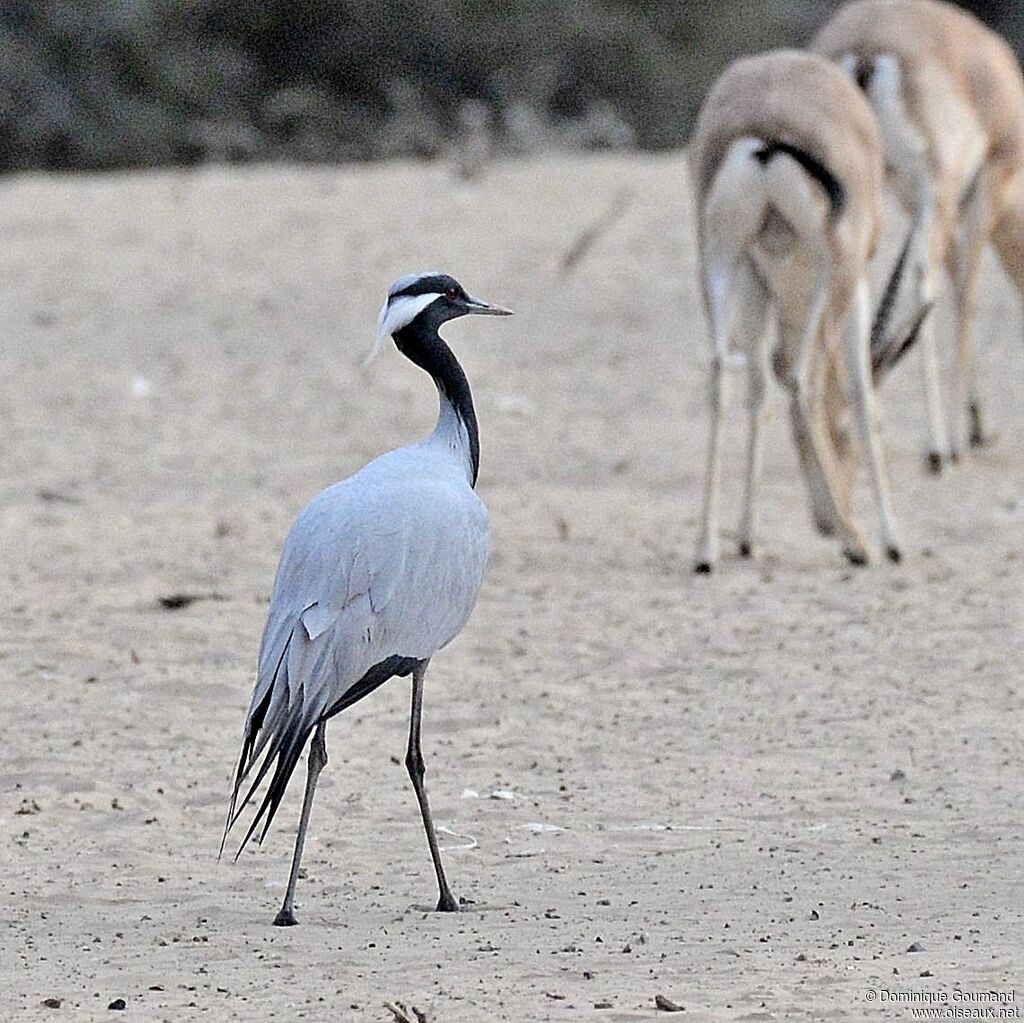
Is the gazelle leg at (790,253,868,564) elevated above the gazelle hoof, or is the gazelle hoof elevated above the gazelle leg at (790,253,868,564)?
the gazelle leg at (790,253,868,564)

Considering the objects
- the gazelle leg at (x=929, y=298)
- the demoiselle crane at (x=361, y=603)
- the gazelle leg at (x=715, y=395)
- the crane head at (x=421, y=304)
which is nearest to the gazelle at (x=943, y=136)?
the gazelle leg at (x=929, y=298)

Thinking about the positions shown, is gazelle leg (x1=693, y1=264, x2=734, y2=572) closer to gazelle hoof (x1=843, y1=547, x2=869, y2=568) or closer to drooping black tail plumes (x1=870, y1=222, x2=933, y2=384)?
gazelle hoof (x1=843, y1=547, x2=869, y2=568)

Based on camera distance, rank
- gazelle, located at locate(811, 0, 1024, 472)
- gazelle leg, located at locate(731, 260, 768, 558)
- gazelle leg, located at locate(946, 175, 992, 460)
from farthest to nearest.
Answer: gazelle leg, located at locate(946, 175, 992, 460) → gazelle, located at locate(811, 0, 1024, 472) → gazelle leg, located at locate(731, 260, 768, 558)

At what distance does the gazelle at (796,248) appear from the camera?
25.1ft

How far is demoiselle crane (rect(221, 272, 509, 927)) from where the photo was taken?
436 centimetres

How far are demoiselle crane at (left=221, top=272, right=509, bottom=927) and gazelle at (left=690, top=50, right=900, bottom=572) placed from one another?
319 centimetres

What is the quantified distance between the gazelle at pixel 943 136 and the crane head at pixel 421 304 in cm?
450

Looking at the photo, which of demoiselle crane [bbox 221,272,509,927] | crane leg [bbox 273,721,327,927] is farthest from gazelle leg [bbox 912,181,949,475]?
crane leg [bbox 273,721,327,927]

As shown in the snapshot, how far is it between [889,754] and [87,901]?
2260 millimetres

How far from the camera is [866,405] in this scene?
8125 mm

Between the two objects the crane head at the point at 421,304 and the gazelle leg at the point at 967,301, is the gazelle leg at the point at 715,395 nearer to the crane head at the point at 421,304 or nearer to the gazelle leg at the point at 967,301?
the gazelle leg at the point at 967,301

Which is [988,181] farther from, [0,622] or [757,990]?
[757,990]

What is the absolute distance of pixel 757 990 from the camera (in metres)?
3.84

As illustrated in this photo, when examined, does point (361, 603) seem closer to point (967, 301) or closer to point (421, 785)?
point (421, 785)
